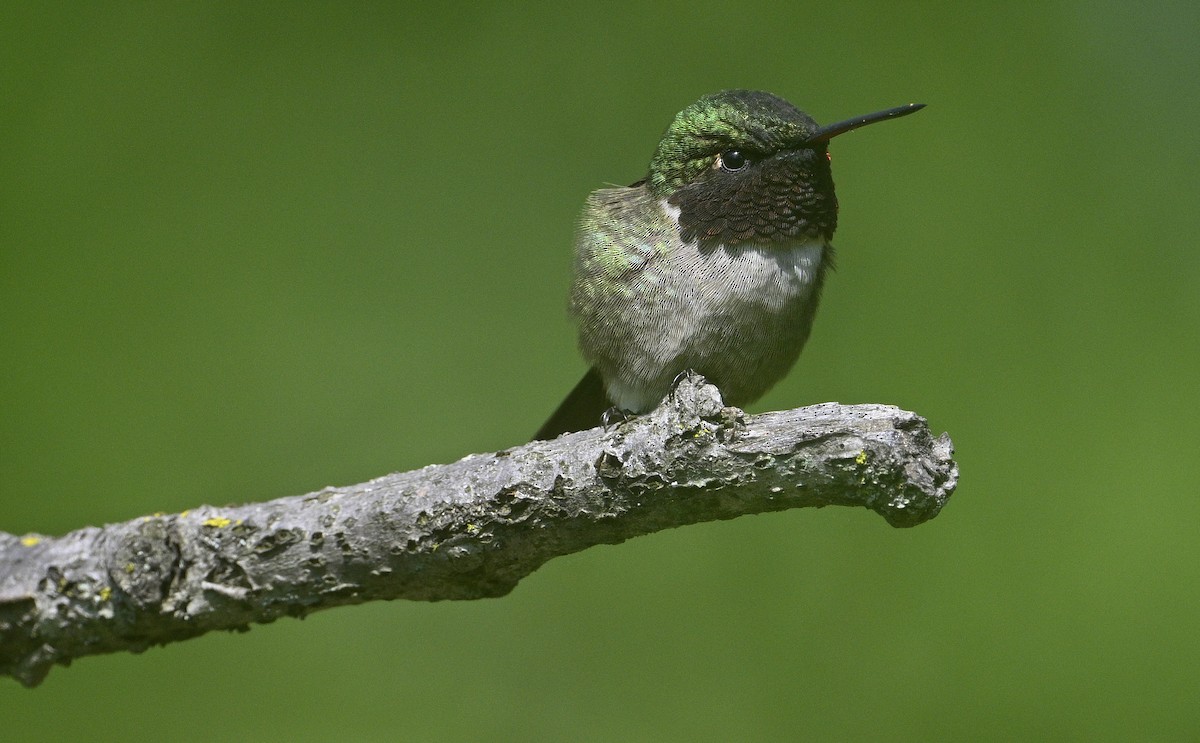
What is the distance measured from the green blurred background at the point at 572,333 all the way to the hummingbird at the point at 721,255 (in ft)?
3.18

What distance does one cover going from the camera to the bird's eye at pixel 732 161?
78.2 inches

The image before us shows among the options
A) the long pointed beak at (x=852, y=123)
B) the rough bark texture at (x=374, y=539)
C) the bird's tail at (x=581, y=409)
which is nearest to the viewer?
the rough bark texture at (x=374, y=539)

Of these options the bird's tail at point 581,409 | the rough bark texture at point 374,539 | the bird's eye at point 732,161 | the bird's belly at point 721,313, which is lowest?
the rough bark texture at point 374,539

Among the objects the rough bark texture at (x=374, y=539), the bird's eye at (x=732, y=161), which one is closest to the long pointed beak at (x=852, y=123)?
the bird's eye at (x=732, y=161)

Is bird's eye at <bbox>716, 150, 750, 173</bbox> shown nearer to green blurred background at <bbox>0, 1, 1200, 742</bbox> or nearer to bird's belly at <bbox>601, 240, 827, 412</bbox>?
bird's belly at <bbox>601, 240, 827, 412</bbox>

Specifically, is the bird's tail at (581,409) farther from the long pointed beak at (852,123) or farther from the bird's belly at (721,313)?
the long pointed beak at (852,123)

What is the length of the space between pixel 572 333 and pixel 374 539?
1.55 m

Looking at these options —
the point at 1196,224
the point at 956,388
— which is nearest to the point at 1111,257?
the point at 1196,224

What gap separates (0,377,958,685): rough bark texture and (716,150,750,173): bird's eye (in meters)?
0.71

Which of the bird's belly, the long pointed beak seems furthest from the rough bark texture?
the long pointed beak

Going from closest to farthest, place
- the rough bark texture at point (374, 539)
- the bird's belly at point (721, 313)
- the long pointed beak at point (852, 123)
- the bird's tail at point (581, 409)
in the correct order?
the rough bark texture at point (374, 539) < the long pointed beak at point (852, 123) < the bird's belly at point (721, 313) < the bird's tail at point (581, 409)

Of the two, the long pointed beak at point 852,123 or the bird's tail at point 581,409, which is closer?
the long pointed beak at point 852,123

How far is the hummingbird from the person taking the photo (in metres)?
1.92

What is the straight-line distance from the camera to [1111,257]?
9.37ft
